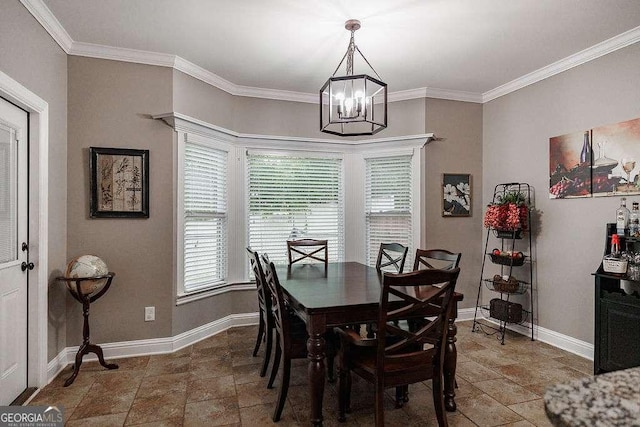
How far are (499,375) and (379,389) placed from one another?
1.58 meters

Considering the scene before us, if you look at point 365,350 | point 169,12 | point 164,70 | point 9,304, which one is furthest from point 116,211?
point 365,350

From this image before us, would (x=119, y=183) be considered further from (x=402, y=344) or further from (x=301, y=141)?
(x=402, y=344)

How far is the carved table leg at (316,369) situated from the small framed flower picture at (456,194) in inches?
114

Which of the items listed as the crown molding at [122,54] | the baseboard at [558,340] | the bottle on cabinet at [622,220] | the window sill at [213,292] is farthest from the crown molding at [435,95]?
the window sill at [213,292]

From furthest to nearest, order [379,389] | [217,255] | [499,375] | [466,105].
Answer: [466,105] → [217,255] → [499,375] → [379,389]

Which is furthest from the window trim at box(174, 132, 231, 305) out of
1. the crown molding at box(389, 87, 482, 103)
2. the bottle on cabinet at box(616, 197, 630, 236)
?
the bottle on cabinet at box(616, 197, 630, 236)

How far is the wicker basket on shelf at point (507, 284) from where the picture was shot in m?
3.78

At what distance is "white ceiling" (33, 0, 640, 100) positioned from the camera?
2.68 metres

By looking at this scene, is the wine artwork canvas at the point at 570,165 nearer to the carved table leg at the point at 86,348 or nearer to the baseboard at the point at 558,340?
the baseboard at the point at 558,340

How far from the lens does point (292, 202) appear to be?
4586 mm

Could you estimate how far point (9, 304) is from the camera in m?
2.51

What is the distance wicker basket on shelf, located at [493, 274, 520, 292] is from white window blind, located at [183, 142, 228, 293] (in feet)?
9.92

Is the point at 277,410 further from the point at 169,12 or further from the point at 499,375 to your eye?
the point at 169,12

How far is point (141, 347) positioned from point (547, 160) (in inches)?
177
